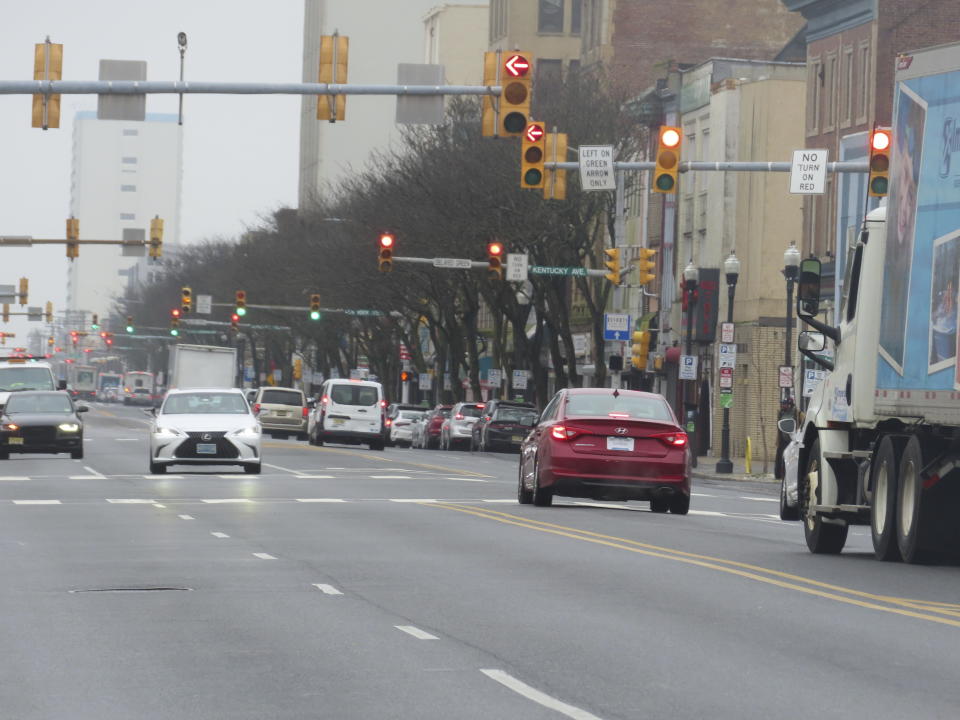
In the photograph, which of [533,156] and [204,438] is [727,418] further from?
[533,156]

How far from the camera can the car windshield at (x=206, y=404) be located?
3847 cm

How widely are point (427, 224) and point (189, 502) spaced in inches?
1588

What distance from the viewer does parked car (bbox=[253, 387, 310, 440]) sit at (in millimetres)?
73250

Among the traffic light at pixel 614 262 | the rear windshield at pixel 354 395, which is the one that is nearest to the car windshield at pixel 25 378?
the rear windshield at pixel 354 395

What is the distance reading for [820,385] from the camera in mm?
21547

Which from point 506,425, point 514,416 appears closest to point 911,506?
point 506,425

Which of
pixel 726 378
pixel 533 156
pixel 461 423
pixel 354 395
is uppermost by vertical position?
pixel 533 156

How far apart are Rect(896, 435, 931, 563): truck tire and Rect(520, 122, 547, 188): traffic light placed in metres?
11.4

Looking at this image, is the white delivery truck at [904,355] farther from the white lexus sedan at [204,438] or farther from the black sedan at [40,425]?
the black sedan at [40,425]

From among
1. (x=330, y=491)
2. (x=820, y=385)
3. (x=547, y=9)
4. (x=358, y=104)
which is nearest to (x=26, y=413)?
(x=330, y=491)

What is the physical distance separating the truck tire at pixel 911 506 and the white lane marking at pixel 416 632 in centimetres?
631

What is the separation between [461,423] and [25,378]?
63.4ft

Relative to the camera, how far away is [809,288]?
20.0m

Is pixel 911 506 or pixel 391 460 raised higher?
pixel 911 506
